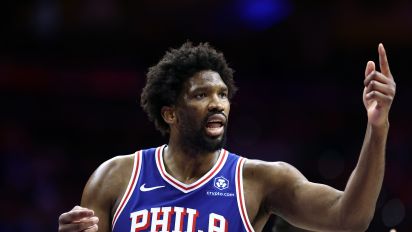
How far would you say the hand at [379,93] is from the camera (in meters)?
3.27

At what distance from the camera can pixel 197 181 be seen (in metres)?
4.21

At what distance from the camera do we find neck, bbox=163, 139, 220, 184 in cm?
428

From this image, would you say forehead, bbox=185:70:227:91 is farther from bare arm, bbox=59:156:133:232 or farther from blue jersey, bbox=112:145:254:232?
bare arm, bbox=59:156:133:232

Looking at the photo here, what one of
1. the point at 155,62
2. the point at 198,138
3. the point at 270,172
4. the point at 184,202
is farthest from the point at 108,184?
the point at 155,62

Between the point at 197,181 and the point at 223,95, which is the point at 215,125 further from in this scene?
the point at 197,181

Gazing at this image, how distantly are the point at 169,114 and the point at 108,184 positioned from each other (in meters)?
0.57

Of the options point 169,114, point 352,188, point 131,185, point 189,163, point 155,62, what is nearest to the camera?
point 352,188

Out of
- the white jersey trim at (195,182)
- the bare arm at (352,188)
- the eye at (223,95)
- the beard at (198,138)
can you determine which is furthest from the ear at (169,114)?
the bare arm at (352,188)

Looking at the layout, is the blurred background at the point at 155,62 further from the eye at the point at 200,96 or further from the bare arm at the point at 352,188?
the eye at the point at 200,96

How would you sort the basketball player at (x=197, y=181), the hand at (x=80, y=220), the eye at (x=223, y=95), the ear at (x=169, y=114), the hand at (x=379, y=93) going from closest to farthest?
the hand at (x=379, y=93)
the hand at (x=80, y=220)
the basketball player at (x=197, y=181)
the eye at (x=223, y=95)
the ear at (x=169, y=114)

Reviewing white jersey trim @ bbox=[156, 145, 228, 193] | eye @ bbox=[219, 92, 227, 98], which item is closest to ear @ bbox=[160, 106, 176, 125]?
white jersey trim @ bbox=[156, 145, 228, 193]

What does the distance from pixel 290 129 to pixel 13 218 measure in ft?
14.7

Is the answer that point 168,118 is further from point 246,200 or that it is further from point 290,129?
point 290,129

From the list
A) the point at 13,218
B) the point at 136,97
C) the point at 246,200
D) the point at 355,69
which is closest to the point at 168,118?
the point at 246,200
